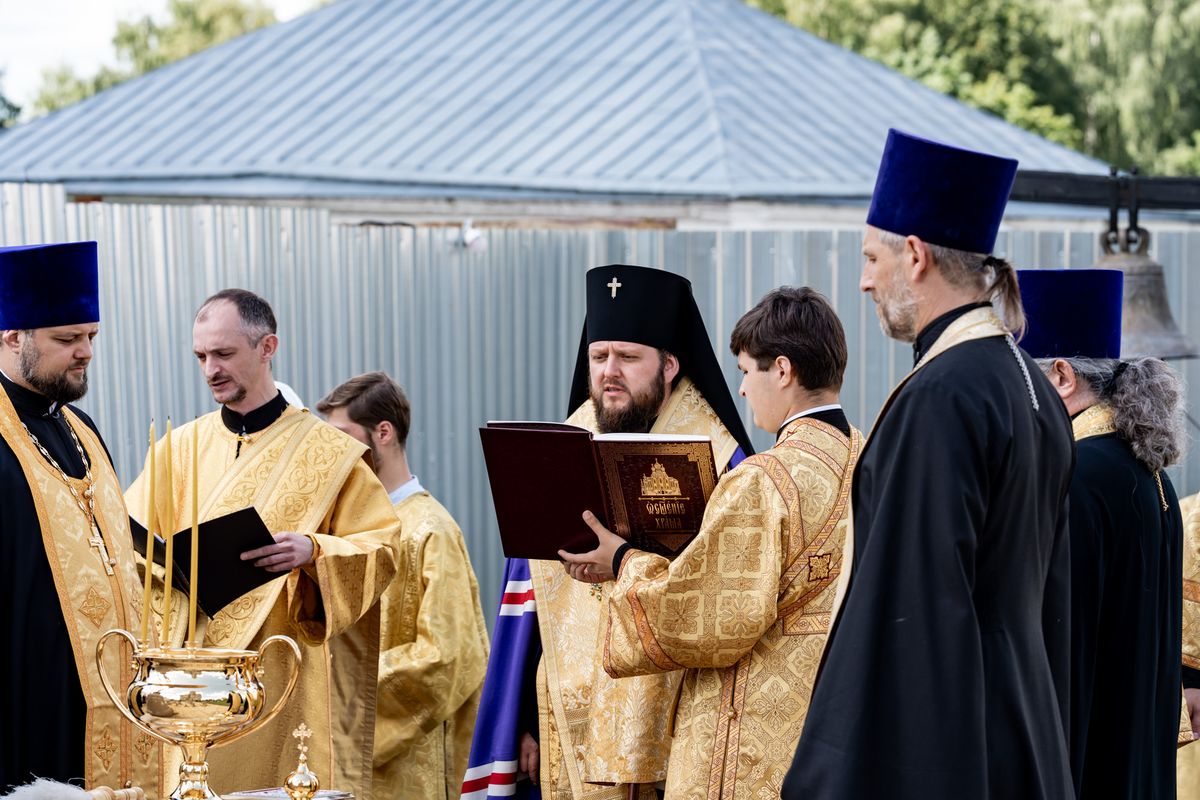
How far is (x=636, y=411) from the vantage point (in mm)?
4574

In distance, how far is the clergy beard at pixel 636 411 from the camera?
4.57 metres

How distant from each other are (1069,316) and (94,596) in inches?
105

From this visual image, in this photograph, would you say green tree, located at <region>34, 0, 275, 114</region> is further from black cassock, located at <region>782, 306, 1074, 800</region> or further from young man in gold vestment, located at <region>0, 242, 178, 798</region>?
black cassock, located at <region>782, 306, 1074, 800</region>

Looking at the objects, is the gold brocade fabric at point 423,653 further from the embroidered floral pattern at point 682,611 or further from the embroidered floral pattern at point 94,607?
the embroidered floral pattern at point 682,611

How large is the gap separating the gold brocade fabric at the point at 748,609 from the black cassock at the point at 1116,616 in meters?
0.69

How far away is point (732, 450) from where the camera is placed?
454 centimetres

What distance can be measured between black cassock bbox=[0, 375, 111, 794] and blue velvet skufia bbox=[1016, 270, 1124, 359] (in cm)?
265

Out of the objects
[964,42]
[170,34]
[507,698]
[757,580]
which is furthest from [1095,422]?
[170,34]

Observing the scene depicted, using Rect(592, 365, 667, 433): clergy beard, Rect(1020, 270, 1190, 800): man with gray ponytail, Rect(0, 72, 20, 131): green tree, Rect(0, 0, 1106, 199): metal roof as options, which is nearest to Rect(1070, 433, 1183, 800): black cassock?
Rect(1020, 270, 1190, 800): man with gray ponytail

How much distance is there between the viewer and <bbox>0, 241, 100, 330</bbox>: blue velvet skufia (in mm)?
4195

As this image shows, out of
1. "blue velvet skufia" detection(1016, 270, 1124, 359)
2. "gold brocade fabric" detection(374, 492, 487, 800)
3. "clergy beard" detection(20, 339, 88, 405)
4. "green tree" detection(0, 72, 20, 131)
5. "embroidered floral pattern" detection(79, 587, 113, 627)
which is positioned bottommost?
"gold brocade fabric" detection(374, 492, 487, 800)

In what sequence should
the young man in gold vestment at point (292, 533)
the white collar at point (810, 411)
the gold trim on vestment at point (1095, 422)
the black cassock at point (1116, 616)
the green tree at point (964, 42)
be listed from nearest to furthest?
the white collar at point (810, 411) < the black cassock at point (1116, 616) < the gold trim on vestment at point (1095, 422) < the young man in gold vestment at point (292, 533) < the green tree at point (964, 42)

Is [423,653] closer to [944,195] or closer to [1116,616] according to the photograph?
[1116,616]

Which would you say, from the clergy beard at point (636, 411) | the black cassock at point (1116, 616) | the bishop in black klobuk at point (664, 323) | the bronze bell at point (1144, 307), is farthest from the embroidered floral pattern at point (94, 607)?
the bronze bell at point (1144, 307)
